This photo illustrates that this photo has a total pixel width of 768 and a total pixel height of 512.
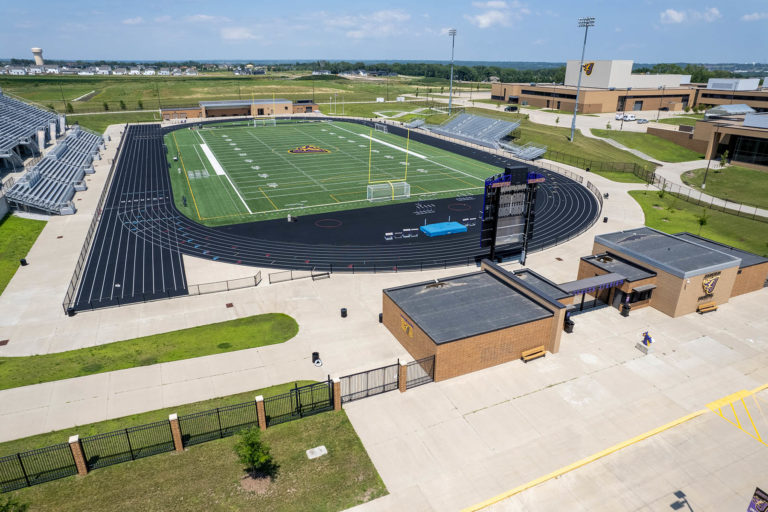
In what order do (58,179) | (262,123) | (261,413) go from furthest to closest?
(262,123)
(58,179)
(261,413)

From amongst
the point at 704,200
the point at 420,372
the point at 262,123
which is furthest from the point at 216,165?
the point at 704,200

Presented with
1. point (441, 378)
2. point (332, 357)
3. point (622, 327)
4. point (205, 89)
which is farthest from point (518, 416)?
point (205, 89)

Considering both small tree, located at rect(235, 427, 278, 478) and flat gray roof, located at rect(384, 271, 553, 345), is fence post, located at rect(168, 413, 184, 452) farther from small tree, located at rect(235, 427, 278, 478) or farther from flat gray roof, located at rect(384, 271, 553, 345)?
flat gray roof, located at rect(384, 271, 553, 345)

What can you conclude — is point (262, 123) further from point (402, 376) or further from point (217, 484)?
point (217, 484)

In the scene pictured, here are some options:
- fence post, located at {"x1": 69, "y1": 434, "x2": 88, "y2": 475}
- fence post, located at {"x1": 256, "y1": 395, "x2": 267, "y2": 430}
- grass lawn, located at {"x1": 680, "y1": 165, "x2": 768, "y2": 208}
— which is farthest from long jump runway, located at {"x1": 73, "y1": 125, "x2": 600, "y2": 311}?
grass lawn, located at {"x1": 680, "y1": 165, "x2": 768, "y2": 208}

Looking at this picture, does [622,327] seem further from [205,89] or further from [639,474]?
[205,89]

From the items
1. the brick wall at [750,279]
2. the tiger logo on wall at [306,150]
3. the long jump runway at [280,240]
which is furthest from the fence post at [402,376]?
the tiger logo on wall at [306,150]

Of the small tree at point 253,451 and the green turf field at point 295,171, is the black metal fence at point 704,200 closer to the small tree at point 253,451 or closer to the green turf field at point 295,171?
the green turf field at point 295,171
